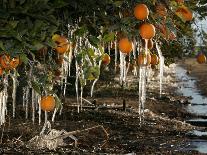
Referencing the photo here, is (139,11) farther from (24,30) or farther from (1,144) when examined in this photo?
(1,144)

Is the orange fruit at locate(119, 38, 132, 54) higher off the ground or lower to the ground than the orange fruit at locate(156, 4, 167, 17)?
lower

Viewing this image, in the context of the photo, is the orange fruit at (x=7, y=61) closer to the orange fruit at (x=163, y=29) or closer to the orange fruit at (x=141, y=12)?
the orange fruit at (x=141, y=12)

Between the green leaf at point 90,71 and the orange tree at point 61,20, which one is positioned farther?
the green leaf at point 90,71

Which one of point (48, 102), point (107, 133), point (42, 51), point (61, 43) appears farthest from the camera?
point (107, 133)

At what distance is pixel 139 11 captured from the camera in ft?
10.9

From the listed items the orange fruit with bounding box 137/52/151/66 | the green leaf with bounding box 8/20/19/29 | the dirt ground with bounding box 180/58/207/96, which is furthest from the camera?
the dirt ground with bounding box 180/58/207/96

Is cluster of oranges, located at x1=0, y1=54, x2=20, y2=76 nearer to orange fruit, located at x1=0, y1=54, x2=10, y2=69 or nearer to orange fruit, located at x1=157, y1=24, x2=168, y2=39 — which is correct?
orange fruit, located at x1=0, y1=54, x2=10, y2=69

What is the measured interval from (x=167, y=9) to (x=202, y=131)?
671cm

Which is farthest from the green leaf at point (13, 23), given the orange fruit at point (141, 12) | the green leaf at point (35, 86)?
the orange fruit at point (141, 12)

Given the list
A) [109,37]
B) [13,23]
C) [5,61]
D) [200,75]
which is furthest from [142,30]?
[200,75]

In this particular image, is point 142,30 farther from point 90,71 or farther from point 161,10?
point 90,71

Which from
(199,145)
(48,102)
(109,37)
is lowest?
(199,145)

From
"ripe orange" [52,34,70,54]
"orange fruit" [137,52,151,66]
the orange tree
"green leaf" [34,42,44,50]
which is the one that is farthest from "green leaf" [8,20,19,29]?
"orange fruit" [137,52,151,66]

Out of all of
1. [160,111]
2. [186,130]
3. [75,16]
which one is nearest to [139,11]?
[75,16]
